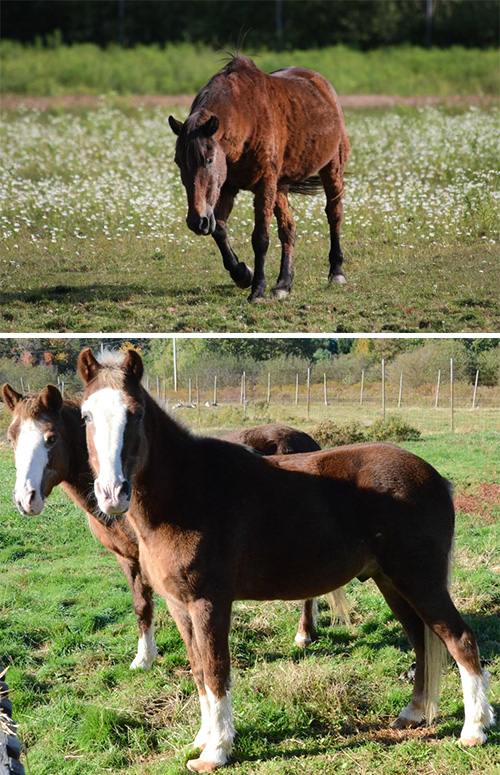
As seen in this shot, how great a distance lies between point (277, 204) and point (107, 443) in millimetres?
4666

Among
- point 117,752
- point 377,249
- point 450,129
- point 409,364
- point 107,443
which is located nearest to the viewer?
point 107,443

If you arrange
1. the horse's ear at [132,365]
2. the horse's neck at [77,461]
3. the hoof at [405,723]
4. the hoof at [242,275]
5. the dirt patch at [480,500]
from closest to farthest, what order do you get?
the horse's ear at [132,365], the hoof at [405,723], the horse's neck at [77,461], the dirt patch at [480,500], the hoof at [242,275]

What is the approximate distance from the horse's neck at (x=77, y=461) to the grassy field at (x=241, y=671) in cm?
81

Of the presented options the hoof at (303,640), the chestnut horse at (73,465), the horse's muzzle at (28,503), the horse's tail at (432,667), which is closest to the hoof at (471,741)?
the horse's tail at (432,667)

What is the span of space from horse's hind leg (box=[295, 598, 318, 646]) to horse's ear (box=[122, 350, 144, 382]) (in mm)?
2641

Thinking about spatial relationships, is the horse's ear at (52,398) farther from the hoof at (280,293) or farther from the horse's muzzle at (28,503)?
the hoof at (280,293)

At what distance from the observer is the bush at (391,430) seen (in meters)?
9.26

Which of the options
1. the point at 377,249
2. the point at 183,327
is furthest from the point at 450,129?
the point at 183,327

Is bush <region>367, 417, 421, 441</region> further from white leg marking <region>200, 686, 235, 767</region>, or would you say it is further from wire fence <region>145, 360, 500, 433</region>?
white leg marking <region>200, 686, 235, 767</region>

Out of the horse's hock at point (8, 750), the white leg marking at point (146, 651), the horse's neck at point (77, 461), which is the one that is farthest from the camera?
the white leg marking at point (146, 651)

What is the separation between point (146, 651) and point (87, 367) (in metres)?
2.50

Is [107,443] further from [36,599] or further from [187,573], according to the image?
[36,599]

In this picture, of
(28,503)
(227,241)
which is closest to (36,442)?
(28,503)

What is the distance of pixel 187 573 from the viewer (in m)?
5.02
